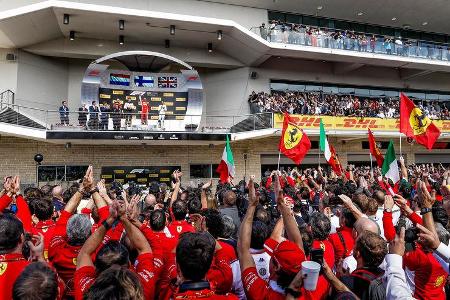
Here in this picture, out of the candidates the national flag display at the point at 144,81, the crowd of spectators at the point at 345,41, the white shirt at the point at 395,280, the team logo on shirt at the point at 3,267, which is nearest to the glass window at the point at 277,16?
the crowd of spectators at the point at 345,41

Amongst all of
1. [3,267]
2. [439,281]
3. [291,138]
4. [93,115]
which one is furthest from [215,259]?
[93,115]

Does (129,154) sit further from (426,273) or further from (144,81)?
(426,273)

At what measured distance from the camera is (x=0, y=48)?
18.8 meters

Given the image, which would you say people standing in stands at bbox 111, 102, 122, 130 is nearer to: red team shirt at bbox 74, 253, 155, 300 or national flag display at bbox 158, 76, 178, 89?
national flag display at bbox 158, 76, 178, 89

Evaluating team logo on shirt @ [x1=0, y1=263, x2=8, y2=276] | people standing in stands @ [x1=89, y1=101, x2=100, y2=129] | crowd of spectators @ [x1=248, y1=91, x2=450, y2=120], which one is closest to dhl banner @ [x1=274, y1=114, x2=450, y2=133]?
crowd of spectators @ [x1=248, y1=91, x2=450, y2=120]

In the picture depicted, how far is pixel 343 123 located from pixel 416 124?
37.8 ft

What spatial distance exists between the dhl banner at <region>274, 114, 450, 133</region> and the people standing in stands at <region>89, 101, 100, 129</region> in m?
9.38

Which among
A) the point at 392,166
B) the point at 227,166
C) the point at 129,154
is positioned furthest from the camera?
the point at 129,154

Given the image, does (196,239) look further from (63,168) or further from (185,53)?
(185,53)

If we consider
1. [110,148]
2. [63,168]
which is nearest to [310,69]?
[110,148]

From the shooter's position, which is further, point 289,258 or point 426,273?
point 426,273

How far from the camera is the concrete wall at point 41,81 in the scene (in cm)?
1903

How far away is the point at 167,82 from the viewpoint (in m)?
20.9

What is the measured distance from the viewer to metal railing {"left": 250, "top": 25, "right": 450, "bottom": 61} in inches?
819
